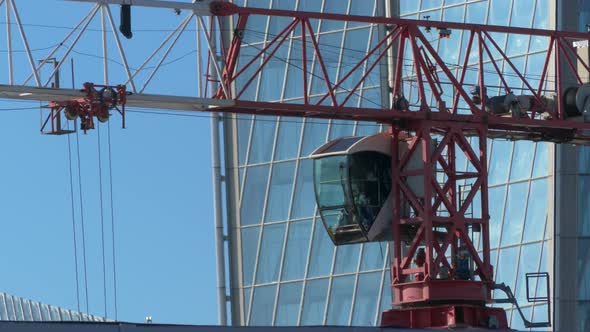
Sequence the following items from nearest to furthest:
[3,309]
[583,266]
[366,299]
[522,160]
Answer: [583,266] < [522,160] < [366,299] < [3,309]

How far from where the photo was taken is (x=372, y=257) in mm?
94750

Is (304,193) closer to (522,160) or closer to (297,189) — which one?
(297,189)

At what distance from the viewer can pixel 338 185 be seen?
6819cm

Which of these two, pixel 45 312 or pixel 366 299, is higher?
pixel 45 312

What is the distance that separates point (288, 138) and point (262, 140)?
4.66 ft

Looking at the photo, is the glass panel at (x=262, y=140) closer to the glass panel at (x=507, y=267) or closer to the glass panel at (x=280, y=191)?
the glass panel at (x=280, y=191)

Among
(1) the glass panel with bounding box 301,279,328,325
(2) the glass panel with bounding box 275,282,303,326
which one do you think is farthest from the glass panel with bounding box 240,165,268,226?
(1) the glass panel with bounding box 301,279,328,325

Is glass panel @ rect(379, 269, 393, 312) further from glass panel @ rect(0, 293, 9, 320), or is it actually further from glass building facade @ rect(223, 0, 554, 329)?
glass panel @ rect(0, 293, 9, 320)

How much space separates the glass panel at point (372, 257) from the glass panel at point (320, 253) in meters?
1.88

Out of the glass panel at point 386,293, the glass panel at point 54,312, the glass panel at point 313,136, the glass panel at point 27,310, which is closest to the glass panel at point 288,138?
the glass panel at point 313,136

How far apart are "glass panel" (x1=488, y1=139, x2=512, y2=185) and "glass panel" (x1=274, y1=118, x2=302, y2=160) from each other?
39.3 feet

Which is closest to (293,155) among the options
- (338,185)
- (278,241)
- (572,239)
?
(278,241)

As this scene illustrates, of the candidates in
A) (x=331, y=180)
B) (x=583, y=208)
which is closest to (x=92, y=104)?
(x=331, y=180)

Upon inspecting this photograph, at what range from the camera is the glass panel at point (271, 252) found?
97375 millimetres
